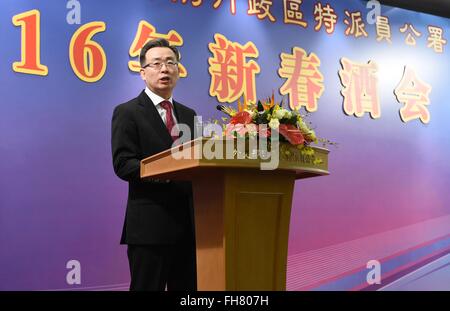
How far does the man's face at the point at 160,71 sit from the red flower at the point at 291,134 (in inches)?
24.2

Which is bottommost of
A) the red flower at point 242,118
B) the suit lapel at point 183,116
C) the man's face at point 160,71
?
the red flower at point 242,118

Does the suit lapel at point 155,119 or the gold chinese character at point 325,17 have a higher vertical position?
the gold chinese character at point 325,17

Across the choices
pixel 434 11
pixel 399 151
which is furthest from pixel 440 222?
pixel 434 11

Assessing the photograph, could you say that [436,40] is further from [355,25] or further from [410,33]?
[355,25]

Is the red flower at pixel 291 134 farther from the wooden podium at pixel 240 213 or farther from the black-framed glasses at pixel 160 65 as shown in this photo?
the black-framed glasses at pixel 160 65

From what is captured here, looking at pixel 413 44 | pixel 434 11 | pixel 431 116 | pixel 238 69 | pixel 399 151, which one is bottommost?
pixel 399 151

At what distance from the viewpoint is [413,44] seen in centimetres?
399

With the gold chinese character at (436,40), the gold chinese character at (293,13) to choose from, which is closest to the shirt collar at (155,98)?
the gold chinese character at (293,13)

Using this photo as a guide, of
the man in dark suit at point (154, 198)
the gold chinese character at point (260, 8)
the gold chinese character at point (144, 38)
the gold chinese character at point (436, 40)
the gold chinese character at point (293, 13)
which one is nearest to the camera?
the man in dark suit at point (154, 198)

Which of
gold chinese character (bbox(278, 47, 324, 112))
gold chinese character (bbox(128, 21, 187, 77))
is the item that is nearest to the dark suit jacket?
gold chinese character (bbox(128, 21, 187, 77))

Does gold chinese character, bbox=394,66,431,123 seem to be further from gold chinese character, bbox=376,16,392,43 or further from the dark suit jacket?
the dark suit jacket

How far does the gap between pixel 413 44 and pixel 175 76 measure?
261 cm

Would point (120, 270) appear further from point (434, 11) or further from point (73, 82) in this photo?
point (434, 11)

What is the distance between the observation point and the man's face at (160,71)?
201cm
